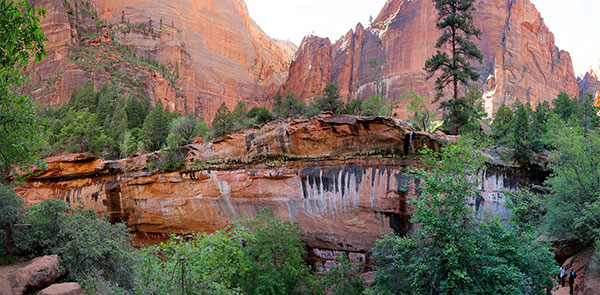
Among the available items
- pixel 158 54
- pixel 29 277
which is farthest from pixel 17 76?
pixel 158 54

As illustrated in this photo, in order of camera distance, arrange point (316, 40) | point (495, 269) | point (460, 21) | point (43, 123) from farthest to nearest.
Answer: point (316, 40) → point (460, 21) → point (495, 269) → point (43, 123)

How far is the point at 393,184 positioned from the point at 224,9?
310 feet

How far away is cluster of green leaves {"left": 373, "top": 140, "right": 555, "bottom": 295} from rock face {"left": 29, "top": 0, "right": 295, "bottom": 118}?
48581 millimetres

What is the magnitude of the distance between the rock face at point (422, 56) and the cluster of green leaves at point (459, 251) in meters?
54.2

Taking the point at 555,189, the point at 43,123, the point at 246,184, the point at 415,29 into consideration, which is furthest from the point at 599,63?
the point at 43,123

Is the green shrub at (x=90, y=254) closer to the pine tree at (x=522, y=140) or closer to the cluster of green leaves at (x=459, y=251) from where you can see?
the cluster of green leaves at (x=459, y=251)

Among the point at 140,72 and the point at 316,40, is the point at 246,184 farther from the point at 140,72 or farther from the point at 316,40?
the point at 316,40

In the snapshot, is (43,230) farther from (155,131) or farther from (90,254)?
(155,131)

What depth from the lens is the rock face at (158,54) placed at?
203 feet

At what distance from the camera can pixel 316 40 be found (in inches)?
3137

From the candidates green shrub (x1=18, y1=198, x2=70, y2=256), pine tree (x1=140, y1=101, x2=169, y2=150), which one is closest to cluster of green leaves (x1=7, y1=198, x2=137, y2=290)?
green shrub (x1=18, y1=198, x2=70, y2=256)

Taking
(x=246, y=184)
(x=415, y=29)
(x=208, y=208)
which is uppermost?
(x=415, y=29)

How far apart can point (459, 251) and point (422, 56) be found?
65.1 metres

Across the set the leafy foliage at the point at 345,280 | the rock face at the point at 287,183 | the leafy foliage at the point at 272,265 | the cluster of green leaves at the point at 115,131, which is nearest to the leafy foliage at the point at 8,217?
the leafy foliage at the point at 272,265
